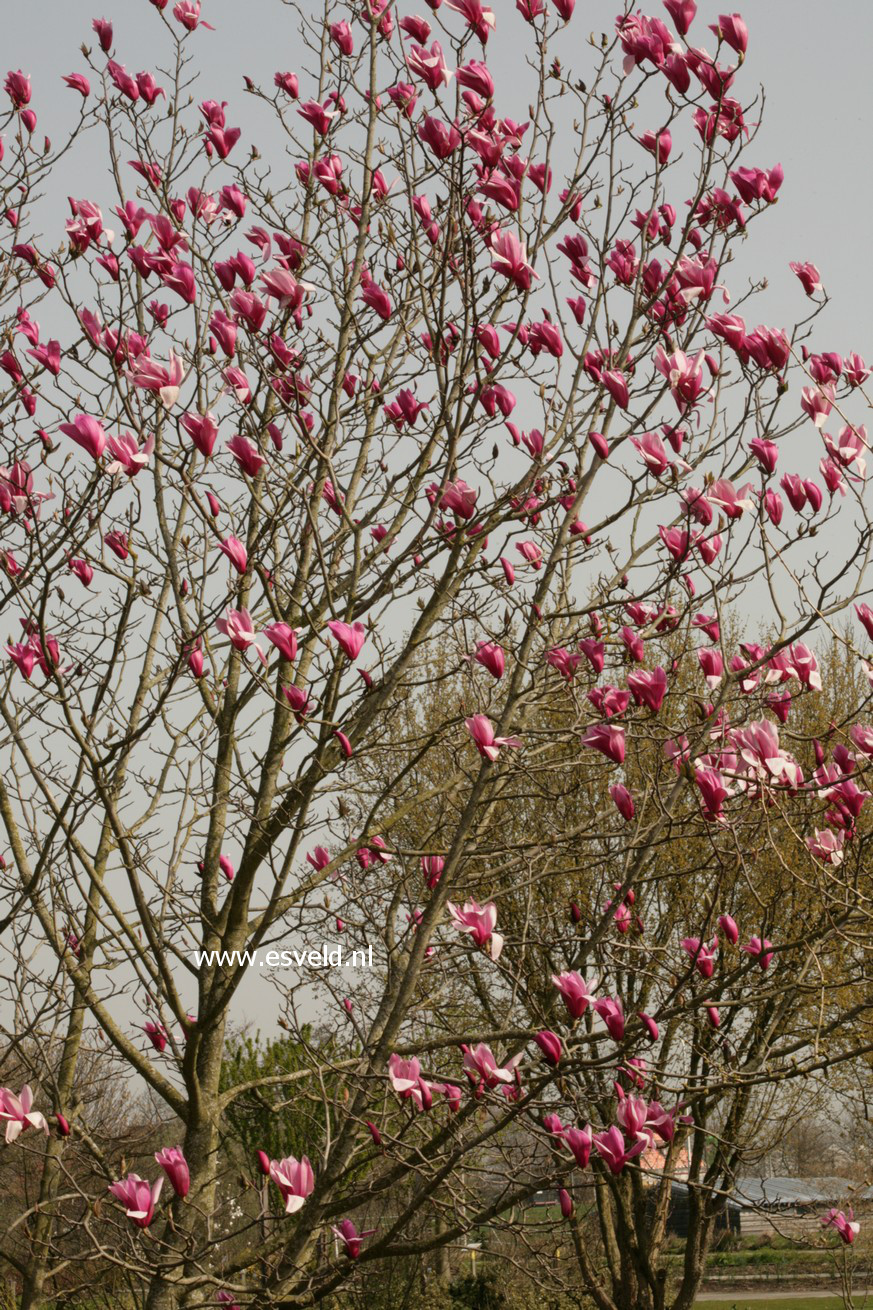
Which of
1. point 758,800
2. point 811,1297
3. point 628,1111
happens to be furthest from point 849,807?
point 811,1297

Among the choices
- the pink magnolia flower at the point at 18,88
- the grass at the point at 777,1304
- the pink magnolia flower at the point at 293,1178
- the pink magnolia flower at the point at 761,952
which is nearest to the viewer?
the pink magnolia flower at the point at 293,1178

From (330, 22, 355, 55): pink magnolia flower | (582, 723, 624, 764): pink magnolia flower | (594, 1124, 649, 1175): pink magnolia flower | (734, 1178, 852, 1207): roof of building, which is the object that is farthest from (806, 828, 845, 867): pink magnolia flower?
(734, 1178, 852, 1207): roof of building

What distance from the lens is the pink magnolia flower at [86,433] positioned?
9.84 feet

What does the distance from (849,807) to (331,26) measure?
354 cm

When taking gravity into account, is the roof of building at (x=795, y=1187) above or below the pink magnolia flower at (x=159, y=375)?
below

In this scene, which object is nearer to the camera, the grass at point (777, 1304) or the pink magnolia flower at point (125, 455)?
the pink magnolia flower at point (125, 455)

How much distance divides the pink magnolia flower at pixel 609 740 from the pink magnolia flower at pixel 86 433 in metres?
1.43

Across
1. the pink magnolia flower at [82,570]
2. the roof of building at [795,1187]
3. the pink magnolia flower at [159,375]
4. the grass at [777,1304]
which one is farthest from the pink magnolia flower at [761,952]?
the roof of building at [795,1187]

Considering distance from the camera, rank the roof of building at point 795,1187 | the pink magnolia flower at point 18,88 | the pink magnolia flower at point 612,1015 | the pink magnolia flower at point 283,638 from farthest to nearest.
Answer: the roof of building at point 795,1187 → the pink magnolia flower at point 18,88 → the pink magnolia flower at point 283,638 → the pink magnolia flower at point 612,1015

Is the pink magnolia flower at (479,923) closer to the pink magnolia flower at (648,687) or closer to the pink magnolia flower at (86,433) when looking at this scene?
the pink magnolia flower at (648,687)

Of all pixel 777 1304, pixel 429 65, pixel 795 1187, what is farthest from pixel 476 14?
pixel 795 1187

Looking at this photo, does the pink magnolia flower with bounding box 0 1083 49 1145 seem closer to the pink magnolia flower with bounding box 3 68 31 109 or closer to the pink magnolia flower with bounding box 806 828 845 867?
the pink magnolia flower with bounding box 806 828 845 867

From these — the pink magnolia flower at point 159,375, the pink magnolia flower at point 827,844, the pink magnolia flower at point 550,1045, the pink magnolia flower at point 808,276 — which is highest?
the pink magnolia flower at point 808,276

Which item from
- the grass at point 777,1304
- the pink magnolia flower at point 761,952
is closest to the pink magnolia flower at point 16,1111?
the pink magnolia flower at point 761,952
